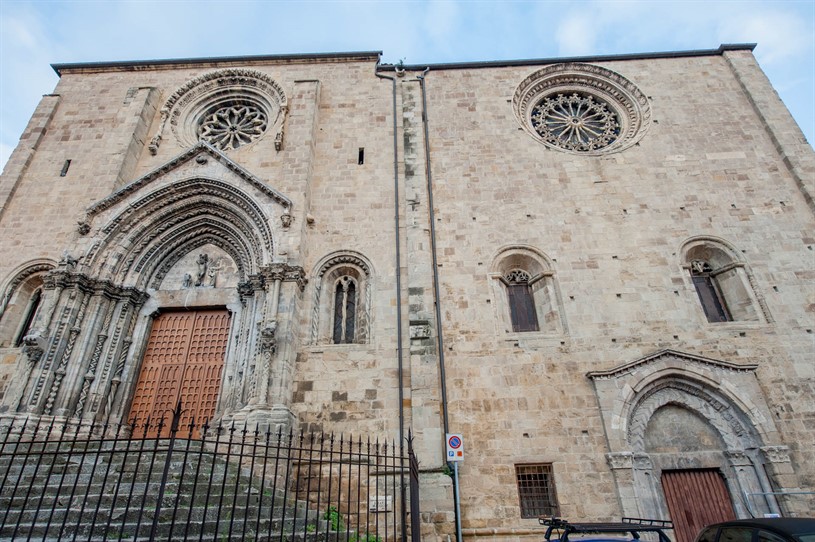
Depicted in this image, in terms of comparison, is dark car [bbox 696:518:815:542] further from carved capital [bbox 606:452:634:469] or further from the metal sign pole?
the metal sign pole

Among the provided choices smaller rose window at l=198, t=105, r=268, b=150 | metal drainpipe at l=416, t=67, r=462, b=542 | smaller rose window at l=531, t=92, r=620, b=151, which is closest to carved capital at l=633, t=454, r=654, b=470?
metal drainpipe at l=416, t=67, r=462, b=542

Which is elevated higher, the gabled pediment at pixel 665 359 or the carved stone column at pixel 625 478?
the gabled pediment at pixel 665 359

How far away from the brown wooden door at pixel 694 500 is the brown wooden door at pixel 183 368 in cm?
969

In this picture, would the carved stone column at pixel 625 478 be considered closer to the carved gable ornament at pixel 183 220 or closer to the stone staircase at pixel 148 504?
the stone staircase at pixel 148 504

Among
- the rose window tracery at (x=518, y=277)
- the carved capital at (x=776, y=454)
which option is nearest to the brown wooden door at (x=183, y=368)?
the rose window tracery at (x=518, y=277)

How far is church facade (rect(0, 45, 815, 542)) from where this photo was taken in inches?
357

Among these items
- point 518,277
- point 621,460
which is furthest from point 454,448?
point 518,277

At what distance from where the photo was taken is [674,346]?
Answer: 9.99m

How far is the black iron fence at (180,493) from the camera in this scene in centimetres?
509

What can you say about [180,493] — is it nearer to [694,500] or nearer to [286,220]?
[286,220]

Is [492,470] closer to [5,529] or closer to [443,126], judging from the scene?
[5,529]

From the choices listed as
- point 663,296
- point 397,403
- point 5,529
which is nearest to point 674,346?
point 663,296

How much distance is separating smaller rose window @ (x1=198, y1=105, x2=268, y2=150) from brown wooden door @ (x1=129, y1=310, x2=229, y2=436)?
18.7 feet

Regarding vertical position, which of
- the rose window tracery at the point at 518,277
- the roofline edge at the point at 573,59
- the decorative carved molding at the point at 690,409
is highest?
the roofline edge at the point at 573,59
